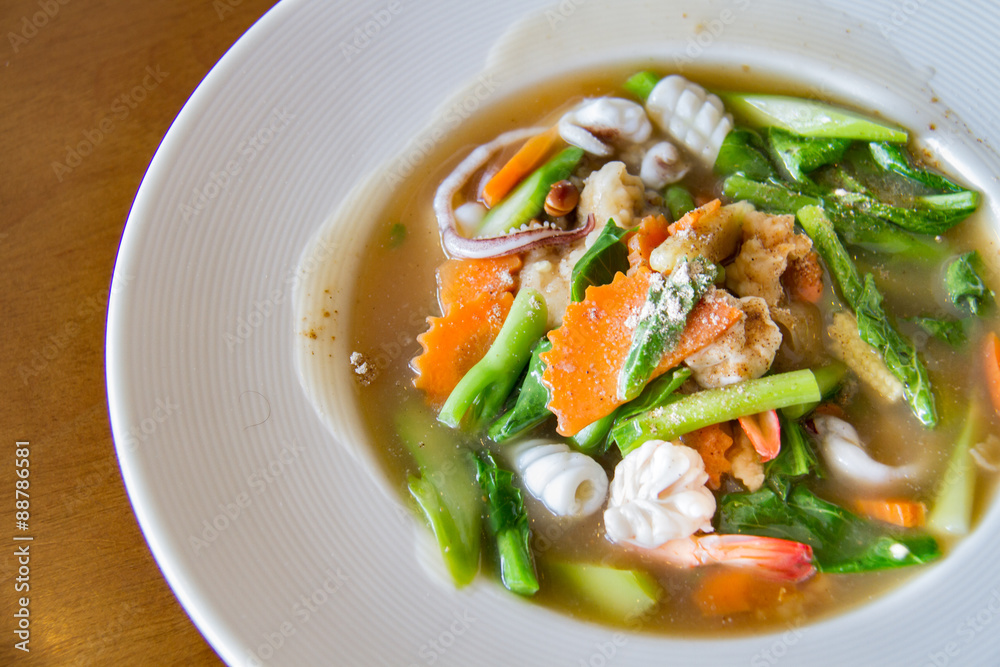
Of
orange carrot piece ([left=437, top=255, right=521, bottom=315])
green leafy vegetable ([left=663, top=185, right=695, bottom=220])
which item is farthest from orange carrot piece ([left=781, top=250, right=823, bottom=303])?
orange carrot piece ([left=437, top=255, right=521, bottom=315])

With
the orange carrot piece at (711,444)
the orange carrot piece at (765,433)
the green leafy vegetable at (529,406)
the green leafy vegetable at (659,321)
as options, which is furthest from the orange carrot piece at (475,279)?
the orange carrot piece at (765,433)

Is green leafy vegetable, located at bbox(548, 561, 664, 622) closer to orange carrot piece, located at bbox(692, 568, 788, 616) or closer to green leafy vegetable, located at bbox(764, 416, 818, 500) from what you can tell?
orange carrot piece, located at bbox(692, 568, 788, 616)

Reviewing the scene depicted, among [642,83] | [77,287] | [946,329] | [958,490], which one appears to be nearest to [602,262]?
[642,83]

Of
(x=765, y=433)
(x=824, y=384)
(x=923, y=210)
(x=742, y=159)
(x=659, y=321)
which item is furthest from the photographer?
(x=742, y=159)

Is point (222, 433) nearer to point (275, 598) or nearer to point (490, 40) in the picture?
point (275, 598)

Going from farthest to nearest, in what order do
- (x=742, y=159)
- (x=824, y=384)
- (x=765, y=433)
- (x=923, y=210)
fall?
(x=742, y=159), (x=923, y=210), (x=824, y=384), (x=765, y=433)

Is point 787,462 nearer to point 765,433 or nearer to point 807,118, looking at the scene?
point 765,433
